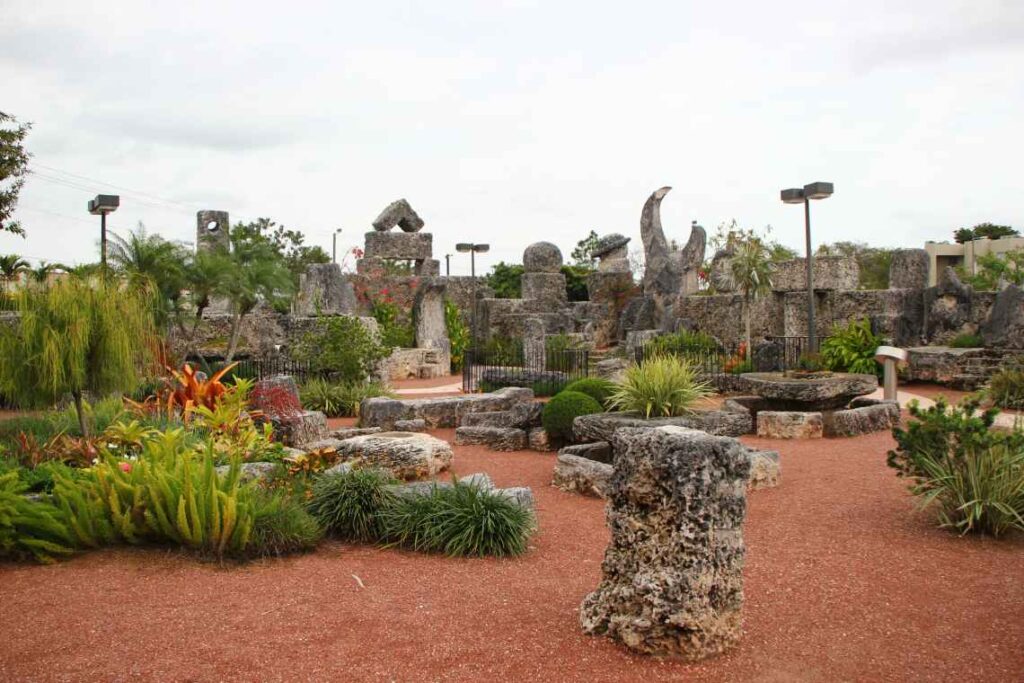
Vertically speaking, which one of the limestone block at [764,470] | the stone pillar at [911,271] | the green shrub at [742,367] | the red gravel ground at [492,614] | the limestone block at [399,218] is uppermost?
the limestone block at [399,218]

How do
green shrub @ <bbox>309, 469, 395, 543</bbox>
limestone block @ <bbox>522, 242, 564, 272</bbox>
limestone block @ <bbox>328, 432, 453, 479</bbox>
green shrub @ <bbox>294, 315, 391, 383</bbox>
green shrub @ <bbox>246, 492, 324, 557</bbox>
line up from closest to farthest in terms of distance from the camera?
green shrub @ <bbox>246, 492, 324, 557</bbox>
green shrub @ <bbox>309, 469, 395, 543</bbox>
limestone block @ <bbox>328, 432, 453, 479</bbox>
green shrub @ <bbox>294, 315, 391, 383</bbox>
limestone block @ <bbox>522, 242, 564, 272</bbox>

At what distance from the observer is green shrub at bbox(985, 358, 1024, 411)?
13.2 meters

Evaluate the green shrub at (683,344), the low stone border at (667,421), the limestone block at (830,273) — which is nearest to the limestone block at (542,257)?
the green shrub at (683,344)

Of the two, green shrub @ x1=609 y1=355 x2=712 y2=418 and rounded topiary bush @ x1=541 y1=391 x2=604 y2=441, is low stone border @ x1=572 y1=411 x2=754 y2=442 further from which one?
rounded topiary bush @ x1=541 y1=391 x2=604 y2=441

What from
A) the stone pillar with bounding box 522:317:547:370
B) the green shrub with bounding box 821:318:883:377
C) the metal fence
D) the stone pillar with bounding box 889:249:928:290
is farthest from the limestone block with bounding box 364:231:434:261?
the stone pillar with bounding box 889:249:928:290

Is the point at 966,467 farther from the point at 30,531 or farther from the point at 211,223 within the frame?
the point at 211,223

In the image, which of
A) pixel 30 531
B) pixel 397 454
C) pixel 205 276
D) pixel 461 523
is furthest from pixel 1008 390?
pixel 205 276

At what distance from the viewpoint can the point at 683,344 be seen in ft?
63.4

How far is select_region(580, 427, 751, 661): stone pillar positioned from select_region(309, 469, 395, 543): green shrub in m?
2.49

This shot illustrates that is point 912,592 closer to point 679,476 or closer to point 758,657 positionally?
point 758,657

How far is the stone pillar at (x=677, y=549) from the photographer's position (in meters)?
4.30

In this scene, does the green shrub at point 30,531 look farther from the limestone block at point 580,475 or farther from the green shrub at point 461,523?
the limestone block at point 580,475

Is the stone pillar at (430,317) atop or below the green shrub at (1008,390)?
atop

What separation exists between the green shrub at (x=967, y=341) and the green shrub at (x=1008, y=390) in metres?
3.15
